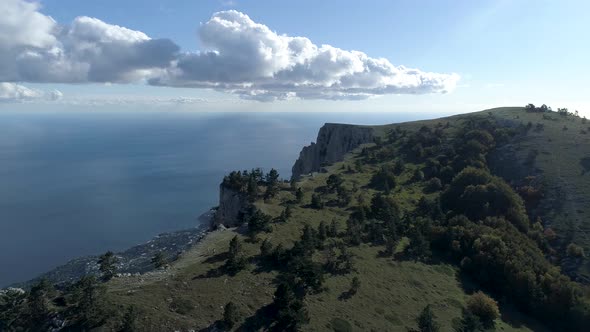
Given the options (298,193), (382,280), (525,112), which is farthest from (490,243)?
(525,112)

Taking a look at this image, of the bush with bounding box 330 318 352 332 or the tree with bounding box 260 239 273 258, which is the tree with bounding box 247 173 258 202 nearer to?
the tree with bounding box 260 239 273 258

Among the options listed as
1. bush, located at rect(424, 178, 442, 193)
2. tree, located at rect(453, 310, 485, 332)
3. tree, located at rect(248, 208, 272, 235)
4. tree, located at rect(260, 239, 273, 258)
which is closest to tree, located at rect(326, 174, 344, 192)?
bush, located at rect(424, 178, 442, 193)

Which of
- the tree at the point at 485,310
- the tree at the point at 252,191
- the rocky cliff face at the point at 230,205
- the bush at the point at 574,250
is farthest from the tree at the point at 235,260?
A: the bush at the point at 574,250

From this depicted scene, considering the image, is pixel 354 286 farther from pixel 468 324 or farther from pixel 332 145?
pixel 332 145

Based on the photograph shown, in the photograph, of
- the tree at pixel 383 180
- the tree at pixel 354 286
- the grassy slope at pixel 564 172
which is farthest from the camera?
the tree at pixel 383 180

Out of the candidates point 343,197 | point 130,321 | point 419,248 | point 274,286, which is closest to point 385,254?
point 419,248

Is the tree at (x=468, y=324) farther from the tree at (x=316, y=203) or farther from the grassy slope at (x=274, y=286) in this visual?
the tree at (x=316, y=203)

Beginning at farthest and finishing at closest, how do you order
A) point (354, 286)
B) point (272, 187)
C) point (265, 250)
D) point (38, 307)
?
point (272, 187) → point (265, 250) → point (354, 286) → point (38, 307)
